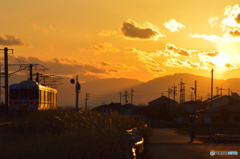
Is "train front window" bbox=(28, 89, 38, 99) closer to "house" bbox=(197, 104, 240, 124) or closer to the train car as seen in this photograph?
the train car

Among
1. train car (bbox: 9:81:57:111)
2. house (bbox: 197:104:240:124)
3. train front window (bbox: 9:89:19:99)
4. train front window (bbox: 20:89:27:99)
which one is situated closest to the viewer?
train car (bbox: 9:81:57:111)

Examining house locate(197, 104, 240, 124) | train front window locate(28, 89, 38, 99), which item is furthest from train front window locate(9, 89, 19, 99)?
house locate(197, 104, 240, 124)

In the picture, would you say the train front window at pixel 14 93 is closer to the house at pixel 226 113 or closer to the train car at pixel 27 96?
the train car at pixel 27 96

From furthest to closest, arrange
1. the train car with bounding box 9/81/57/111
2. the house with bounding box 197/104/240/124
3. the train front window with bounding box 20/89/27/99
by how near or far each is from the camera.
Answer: the house with bounding box 197/104/240/124 → the train front window with bounding box 20/89/27/99 → the train car with bounding box 9/81/57/111

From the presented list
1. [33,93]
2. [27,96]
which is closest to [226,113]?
[33,93]

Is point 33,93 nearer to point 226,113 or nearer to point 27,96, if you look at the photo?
point 27,96

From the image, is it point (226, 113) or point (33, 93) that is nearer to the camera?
point (33, 93)

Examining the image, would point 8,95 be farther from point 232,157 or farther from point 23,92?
point 232,157

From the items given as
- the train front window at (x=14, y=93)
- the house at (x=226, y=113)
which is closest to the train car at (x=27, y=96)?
the train front window at (x=14, y=93)

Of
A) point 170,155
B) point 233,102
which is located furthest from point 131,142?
point 233,102

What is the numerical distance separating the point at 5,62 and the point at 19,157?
90.2 feet

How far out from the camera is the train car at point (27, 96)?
33.8 metres

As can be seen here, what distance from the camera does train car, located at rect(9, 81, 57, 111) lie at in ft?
111

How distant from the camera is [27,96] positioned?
3416cm
